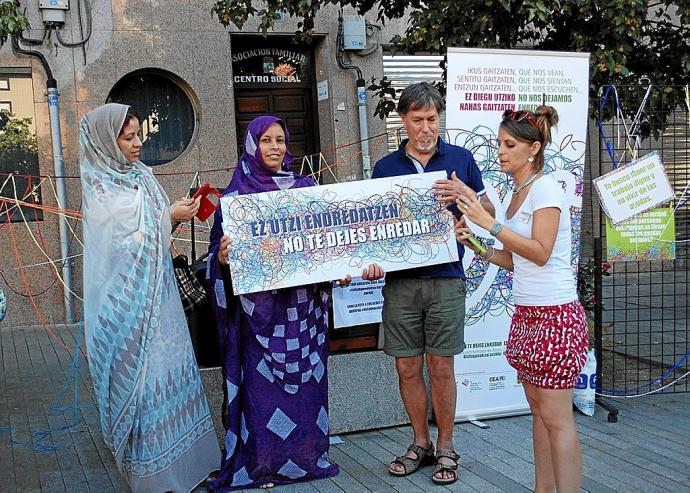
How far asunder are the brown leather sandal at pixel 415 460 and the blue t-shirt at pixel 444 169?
978 millimetres

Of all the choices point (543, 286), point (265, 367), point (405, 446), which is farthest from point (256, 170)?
point (405, 446)

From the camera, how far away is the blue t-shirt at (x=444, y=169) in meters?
3.91

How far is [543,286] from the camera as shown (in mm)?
3160

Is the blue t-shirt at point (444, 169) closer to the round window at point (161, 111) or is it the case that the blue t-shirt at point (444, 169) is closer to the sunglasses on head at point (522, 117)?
the sunglasses on head at point (522, 117)

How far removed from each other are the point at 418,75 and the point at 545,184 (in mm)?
7850

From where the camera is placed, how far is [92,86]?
8805mm

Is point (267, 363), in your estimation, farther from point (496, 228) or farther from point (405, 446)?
point (496, 228)

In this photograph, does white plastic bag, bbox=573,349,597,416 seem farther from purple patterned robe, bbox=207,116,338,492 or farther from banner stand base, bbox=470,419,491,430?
purple patterned robe, bbox=207,116,338,492

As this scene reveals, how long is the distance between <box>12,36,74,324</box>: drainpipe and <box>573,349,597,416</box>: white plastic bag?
5.92 metres

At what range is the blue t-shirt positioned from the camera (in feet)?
12.8

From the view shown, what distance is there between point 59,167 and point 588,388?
647cm

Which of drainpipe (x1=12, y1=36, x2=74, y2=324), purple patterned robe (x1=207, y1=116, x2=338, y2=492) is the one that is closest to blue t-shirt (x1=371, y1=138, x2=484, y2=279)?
purple patterned robe (x1=207, y1=116, x2=338, y2=492)

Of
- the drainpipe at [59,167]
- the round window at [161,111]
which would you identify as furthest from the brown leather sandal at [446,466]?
the round window at [161,111]

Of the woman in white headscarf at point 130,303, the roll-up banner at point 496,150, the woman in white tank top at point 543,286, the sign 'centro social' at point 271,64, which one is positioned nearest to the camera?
the woman in white tank top at point 543,286
